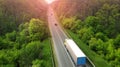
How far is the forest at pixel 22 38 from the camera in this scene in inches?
1929

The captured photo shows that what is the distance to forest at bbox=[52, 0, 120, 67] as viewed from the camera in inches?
2240

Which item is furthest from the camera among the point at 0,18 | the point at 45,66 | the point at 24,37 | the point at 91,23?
the point at 0,18

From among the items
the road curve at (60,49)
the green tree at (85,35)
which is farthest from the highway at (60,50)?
the green tree at (85,35)

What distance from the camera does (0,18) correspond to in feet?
277

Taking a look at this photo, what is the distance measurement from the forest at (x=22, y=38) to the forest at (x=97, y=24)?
12.5m

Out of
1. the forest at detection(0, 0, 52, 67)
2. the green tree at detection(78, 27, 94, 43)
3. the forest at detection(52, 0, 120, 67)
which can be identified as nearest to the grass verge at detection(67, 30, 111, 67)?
the forest at detection(52, 0, 120, 67)

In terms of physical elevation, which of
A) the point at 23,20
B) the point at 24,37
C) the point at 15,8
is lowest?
the point at 24,37

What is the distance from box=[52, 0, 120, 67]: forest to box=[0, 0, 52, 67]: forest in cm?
1247

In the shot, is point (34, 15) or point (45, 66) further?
point (34, 15)

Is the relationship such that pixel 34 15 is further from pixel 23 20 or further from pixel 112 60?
pixel 112 60

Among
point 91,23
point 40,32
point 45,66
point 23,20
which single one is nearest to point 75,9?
point 91,23

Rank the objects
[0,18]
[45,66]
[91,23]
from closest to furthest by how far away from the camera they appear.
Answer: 1. [45,66]
2. [91,23]
3. [0,18]

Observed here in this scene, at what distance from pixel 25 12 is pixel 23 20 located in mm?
8145

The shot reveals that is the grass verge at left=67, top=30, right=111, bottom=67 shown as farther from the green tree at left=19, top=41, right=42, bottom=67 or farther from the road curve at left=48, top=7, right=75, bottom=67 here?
the green tree at left=19, top=41, right=42, bottom=67
